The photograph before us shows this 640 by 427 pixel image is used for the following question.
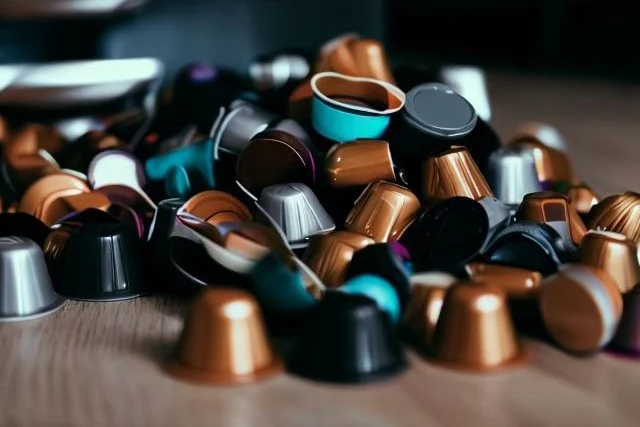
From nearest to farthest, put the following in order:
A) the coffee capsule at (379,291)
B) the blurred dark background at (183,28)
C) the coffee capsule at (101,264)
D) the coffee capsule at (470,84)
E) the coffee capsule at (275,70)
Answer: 1. the coffee capsule at (379,291)
2. the coffee capsule at (101,264)
3. the coffee capsule at (470,84)
4. the coffee capsule at (275,70)
5. the blurred dark background at (183,28)

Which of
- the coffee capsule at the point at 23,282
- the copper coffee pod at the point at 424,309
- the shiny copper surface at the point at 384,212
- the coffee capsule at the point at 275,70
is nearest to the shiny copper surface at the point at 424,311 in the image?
the copper coffee pod at the point at 424,309

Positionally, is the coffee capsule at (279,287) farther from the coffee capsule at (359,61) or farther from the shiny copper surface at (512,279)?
the coffee capsule at (359,61)

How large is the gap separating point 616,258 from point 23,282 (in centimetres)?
53

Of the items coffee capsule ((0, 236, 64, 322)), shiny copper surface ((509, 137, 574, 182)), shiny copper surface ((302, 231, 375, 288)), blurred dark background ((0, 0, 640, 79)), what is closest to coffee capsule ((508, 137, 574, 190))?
shiny copper surface ((509, 137, 574, 182))

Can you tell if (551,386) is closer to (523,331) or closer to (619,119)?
(523,331)

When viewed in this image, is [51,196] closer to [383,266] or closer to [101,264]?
[101,264]

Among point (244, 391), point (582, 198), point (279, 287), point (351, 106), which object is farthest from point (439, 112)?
point (244, 391)

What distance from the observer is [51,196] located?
1055mm

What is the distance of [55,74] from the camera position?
1521 mm

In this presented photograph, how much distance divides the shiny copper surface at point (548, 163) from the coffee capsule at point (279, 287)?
19.2 inches

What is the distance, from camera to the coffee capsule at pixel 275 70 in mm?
1500

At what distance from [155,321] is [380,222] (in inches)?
9.2

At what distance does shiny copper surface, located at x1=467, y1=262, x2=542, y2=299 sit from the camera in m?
0.79

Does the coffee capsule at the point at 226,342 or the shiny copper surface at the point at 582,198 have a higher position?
the coffee capsule at the point at 226,342
